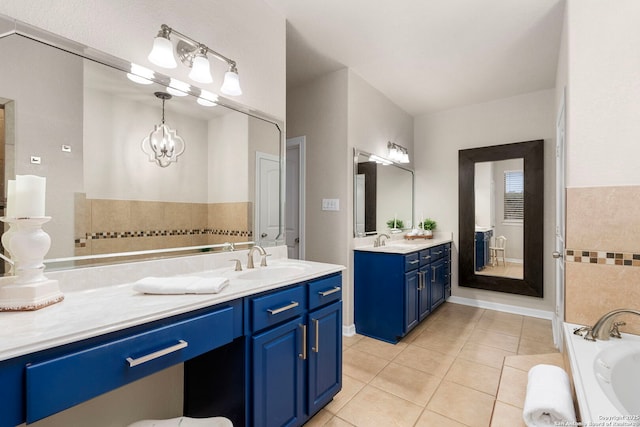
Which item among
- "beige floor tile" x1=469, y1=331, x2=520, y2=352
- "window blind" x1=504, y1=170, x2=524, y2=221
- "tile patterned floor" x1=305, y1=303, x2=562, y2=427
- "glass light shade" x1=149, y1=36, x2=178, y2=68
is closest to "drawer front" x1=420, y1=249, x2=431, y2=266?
"tile patterned floor" x1=305, y1=303, x2=562, y2=427

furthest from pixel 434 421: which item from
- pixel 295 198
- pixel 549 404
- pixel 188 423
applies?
pixel 295 198

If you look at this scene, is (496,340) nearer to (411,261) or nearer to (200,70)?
(411,261)

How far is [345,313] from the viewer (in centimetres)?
299

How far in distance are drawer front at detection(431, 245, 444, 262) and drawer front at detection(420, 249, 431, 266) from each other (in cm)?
13

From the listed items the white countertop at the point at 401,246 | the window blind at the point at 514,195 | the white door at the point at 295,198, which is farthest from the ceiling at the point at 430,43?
the white countertop at the point at 401,246

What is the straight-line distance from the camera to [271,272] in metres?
1.81

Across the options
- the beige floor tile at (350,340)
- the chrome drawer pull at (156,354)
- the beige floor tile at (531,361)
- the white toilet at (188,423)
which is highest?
the chrome drawer pull at (156,354)

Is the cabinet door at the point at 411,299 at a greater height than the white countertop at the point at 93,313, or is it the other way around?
the white countertop at the point at 93,313

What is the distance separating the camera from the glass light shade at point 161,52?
1430 millimetres

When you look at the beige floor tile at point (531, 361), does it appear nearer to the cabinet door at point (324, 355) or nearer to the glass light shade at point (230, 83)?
the cabinet door at point (324, 355)

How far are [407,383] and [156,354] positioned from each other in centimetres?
177

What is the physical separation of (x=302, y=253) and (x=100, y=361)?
241 centimetres

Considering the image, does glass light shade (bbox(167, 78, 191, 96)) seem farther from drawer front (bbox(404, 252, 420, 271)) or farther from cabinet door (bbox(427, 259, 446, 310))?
cabinet door (bbox(427, 259, 446, 310))

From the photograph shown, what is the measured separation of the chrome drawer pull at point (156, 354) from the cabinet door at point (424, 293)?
2494mm
